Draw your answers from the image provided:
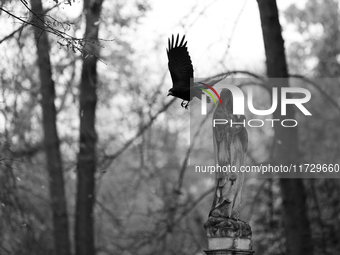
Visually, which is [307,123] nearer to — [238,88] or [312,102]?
[312,102]

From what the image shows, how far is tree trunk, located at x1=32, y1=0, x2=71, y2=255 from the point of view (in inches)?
461

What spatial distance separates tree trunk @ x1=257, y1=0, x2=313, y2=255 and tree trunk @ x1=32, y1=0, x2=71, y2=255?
4.26 meters

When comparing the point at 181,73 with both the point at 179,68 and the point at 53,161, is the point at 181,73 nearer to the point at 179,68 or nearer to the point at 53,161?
the point at 179,68

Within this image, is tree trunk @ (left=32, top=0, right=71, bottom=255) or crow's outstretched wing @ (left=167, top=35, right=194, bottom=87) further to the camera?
tree trunk @ (left=32, top=0, right=71, bottom=255)

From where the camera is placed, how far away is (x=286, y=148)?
34.6 ft

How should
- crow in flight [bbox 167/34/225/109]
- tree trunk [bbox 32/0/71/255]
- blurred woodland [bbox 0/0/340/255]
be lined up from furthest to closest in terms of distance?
tree trunk [bbox 32/0/71/255], blurred woodland [bbox 0/0/340/255], crow in flight [bbox 167/34/225/109]

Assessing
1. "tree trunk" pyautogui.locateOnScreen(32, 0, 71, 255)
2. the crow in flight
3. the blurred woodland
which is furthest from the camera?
"tree trunk" pyautogui.locateOnScreen(32, 0, 71, 255)

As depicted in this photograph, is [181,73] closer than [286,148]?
Yes

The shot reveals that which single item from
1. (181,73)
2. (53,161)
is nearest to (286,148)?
(181,73)

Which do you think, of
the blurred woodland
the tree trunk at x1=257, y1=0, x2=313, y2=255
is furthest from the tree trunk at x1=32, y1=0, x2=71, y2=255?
the tree trunk at x1=257, y1=0, x2=313, y2=255

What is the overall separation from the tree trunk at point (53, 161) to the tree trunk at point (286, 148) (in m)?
4.26

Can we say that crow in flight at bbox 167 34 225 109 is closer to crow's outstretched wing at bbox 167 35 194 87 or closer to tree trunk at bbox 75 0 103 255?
crow's outstretched wing at bbox 167 35 194 87

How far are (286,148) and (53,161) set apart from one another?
4599 mm

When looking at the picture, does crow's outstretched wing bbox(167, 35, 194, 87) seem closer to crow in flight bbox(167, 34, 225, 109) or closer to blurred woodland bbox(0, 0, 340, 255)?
crow in flight bbox(167, 34, 225, 109)
